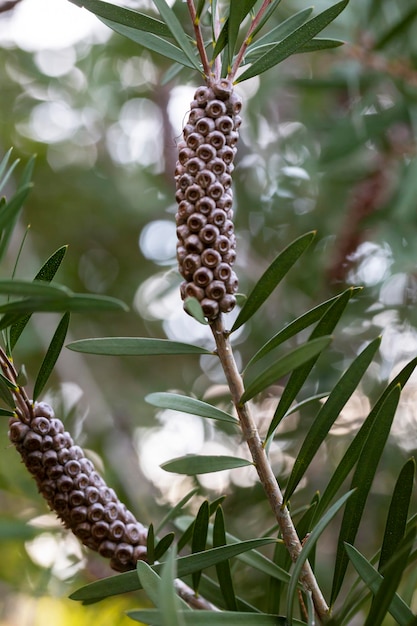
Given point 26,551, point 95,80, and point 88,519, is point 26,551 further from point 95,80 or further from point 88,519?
point 95,80

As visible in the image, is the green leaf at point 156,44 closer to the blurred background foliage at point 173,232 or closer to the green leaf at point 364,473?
the green leaf at point 364,473

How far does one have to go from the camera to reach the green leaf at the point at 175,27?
0.29 meters

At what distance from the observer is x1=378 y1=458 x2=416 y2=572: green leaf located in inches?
11.1

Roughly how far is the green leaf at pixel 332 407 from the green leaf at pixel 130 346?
0.06 m

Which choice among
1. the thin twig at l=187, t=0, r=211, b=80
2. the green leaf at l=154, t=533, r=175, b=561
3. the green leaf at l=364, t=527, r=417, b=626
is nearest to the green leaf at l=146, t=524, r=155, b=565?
the green leaf at l=154, t=533, r=175, b=561

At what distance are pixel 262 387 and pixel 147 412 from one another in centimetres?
79

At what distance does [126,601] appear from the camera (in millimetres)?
622

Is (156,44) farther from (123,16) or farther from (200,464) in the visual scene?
(200,464)

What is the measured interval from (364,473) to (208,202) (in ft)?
0.45

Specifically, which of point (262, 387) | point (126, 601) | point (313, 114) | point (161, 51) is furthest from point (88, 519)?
point (313, 114)

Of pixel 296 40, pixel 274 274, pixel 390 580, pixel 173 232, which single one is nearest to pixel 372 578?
pixel 390 580

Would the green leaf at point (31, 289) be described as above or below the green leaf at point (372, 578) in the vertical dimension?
above

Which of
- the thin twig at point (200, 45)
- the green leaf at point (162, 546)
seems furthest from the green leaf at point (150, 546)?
the thin twig at point (200, 45)

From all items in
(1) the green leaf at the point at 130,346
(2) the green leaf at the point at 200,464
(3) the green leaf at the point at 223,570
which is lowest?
(3) the green leaf at the point at 223,570
